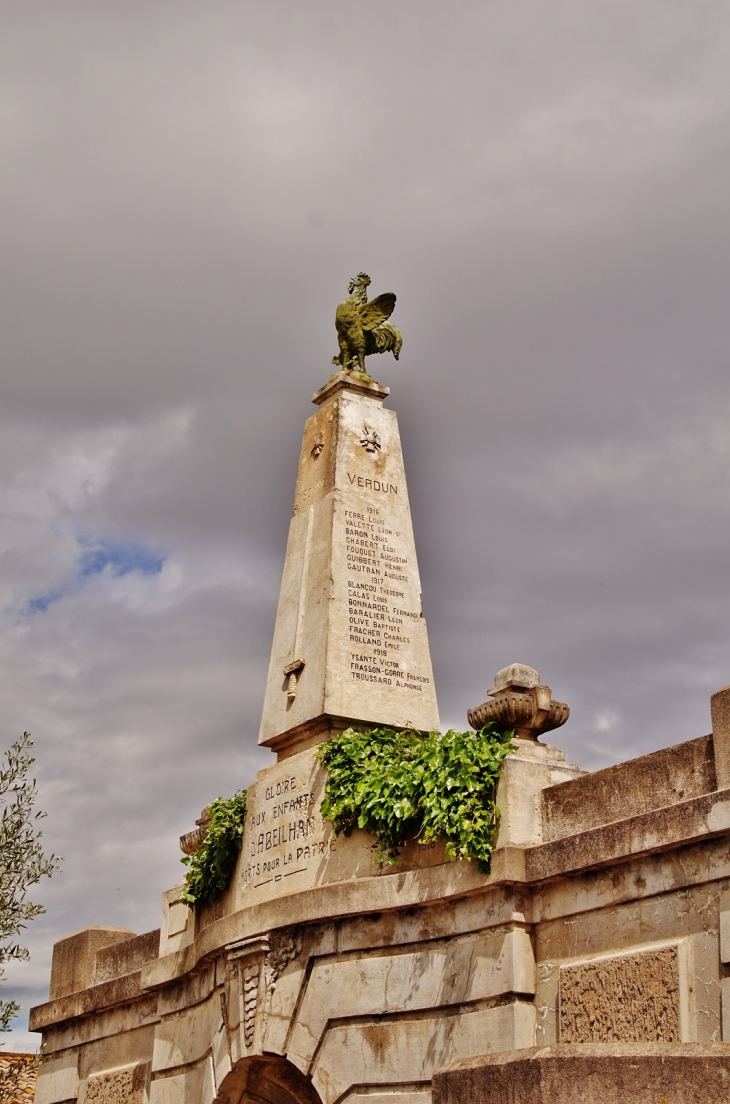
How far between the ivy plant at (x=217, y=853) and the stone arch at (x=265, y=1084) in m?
1.99

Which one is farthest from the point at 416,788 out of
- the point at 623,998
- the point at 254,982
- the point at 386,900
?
the point at 623,998

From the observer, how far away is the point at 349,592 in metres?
14.2

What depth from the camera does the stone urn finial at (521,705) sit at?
463 inches

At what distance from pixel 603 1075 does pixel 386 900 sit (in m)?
6.88

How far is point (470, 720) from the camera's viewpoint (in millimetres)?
12172

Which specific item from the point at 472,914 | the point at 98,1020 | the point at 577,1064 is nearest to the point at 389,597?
the point at 472,914

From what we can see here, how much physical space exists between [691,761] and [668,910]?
1063 mm

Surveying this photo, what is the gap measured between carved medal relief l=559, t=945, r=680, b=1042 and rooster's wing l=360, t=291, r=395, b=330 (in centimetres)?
779

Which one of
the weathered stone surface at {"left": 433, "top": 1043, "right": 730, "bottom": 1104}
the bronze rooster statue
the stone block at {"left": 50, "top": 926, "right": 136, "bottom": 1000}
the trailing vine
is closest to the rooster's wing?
the bronze rooster statue

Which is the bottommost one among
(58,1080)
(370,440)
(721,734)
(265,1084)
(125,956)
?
(265,1084)

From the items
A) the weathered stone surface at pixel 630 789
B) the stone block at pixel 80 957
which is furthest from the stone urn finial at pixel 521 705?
the stone block at pixel 80 957

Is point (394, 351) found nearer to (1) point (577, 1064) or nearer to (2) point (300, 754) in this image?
(2) point (300, 754)

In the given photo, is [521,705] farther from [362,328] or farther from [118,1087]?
[118,1087]

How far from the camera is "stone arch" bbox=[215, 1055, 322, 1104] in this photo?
12898mm
